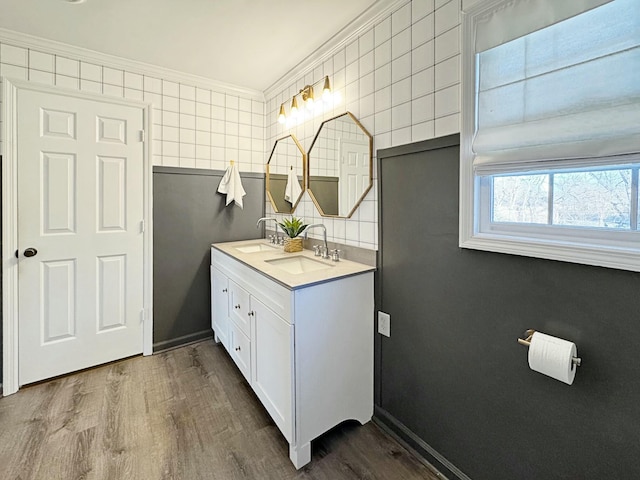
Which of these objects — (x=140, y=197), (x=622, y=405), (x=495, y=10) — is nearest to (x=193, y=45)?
(x=140, y=197)

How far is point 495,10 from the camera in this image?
1.18 m

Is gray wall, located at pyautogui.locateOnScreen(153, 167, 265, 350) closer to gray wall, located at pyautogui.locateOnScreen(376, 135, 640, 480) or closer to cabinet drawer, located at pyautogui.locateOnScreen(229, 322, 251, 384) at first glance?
cabinet drawer, located at pyautogui.locateOnScreen(229, 322, 251, 384)

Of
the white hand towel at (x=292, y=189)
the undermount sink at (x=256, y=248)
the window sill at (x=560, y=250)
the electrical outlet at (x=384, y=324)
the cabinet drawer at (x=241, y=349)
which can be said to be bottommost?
the cabinet drawer at (x=241, y=349)

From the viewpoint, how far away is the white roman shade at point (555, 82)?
0.90 m

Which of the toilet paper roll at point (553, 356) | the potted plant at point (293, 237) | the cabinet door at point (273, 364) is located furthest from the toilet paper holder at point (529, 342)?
the potted plant at point (293, 237)

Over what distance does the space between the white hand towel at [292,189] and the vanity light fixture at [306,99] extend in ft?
1.44

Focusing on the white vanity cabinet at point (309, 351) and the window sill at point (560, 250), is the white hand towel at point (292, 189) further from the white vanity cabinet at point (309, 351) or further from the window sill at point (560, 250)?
the window sill at point (560, 250)

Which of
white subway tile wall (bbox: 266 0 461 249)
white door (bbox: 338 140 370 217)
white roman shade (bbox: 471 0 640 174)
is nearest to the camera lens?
white roman shade (bbox: 471 0 640 174)

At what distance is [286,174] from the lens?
266 cm

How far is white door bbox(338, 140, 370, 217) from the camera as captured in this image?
182 cm

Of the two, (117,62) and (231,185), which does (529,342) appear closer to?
(231,185)

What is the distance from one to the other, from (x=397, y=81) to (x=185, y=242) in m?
2.04

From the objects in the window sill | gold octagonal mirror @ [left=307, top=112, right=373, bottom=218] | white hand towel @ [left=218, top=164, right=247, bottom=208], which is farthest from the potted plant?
the window sill

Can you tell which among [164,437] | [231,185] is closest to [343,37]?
[231,185]
